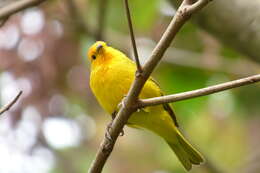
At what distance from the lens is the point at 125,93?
3238 mm

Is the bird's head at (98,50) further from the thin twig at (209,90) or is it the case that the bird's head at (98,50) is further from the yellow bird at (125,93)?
the thin twig at (209,90)

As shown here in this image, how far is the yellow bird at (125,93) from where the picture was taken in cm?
327

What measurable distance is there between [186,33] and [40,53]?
48.6 inches

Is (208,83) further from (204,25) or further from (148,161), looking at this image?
(148,161)

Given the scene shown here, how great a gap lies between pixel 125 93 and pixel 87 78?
2.48 m

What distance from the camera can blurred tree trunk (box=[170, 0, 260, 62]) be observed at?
3.34m

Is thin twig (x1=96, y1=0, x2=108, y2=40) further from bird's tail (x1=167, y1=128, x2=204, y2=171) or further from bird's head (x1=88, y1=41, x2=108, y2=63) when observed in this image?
bird's tail (x1=167, y1=128, x2=204, y2=171)

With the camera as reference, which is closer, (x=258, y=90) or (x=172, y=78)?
(x=172, y=78)

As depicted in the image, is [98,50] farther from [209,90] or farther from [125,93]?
[209,90]

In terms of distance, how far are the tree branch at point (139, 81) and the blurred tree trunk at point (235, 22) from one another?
1.16m

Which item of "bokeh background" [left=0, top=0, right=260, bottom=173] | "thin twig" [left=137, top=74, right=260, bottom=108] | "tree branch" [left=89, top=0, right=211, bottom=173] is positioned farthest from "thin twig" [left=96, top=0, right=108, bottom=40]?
"thin twig" [left=137, top=74, right=260, bottom=108]

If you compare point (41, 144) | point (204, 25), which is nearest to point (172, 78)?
point (204, 25)

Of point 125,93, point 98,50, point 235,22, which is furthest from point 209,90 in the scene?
point 98,50

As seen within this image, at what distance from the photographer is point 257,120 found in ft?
20.6
